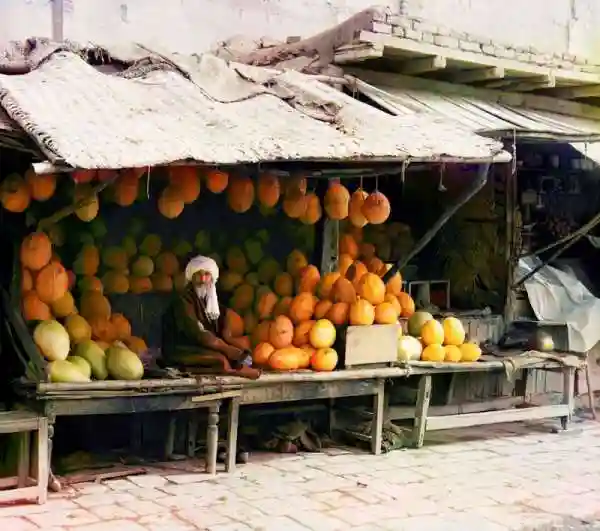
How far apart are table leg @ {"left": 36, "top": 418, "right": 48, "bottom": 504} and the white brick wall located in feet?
12.2

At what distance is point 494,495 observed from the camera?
704 cm

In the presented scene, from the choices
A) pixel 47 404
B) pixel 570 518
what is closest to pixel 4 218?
pixel 47 404

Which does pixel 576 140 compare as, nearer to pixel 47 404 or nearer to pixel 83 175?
pixel 83 175

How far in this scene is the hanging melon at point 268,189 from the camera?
7.79 meters

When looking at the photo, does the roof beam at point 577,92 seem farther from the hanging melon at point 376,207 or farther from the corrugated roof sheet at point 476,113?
the hanging melon at point 376,207

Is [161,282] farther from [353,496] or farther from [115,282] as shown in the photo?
[353,496]

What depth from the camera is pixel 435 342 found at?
8.52 metres

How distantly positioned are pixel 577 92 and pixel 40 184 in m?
6.12

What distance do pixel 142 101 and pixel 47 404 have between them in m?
2.19

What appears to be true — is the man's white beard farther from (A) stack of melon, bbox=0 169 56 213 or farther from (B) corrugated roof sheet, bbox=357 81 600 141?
(B) corrugated roof sheet, bbox=357 81 600 141

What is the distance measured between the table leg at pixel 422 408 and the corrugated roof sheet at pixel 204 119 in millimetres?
2030

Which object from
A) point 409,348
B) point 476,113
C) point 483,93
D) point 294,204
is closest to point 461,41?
point 476,113

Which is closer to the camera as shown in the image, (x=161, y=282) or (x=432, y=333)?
(x=161, y=282)

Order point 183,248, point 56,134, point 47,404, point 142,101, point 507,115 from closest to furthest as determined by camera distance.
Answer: point 56,134 → point 47,404 → point 142,101 → point 183,248 → point 507,115
